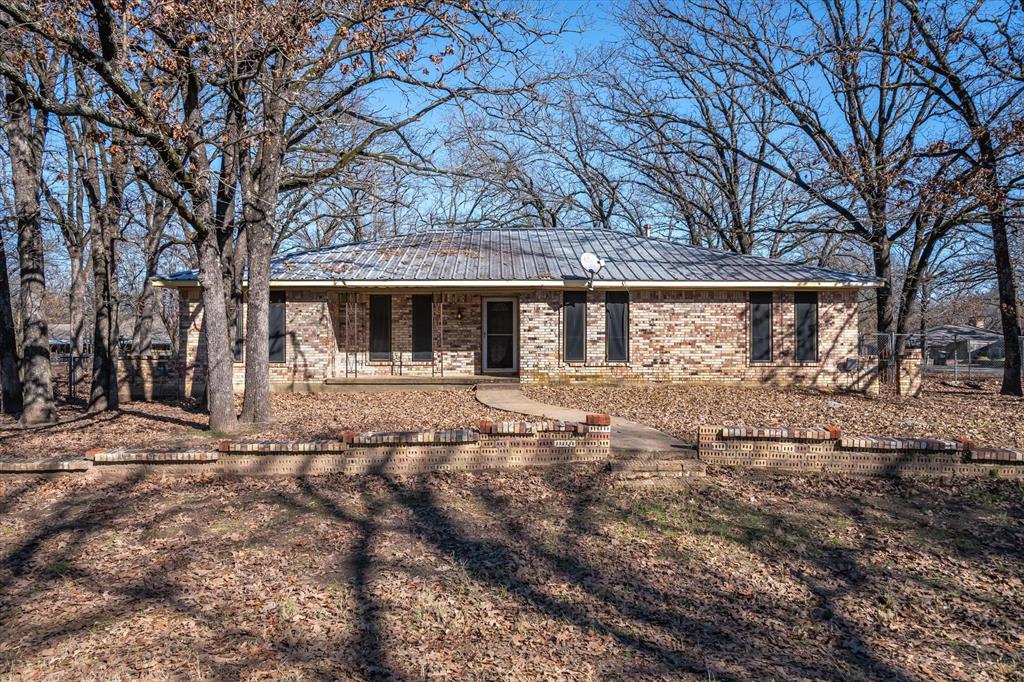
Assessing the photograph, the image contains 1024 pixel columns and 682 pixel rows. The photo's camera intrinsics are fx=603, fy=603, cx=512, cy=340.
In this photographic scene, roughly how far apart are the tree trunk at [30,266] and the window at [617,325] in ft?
35.6

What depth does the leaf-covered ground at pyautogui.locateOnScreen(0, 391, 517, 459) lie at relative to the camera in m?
8.27

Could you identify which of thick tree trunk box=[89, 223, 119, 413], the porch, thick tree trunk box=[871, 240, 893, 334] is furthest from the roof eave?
thick tree trunk box=[871, 240, 893, 334]

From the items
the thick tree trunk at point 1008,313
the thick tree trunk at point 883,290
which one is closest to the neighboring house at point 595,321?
the thick tree trunk at point 1008,313

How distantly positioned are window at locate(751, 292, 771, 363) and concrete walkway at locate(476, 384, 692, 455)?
18.9ft

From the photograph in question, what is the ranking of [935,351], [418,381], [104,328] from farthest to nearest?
[935,351]
[418,381]
[104,328]

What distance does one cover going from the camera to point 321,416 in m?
10.4

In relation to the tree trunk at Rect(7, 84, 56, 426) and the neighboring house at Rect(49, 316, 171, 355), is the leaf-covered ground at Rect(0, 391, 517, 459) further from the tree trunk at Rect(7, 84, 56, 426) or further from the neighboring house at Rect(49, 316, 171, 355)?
the neighboring house at Rect(49, 316, 171, 355)

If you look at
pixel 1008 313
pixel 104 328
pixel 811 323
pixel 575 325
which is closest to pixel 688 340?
pixel 575 325

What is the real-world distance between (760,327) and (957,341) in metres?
17.3

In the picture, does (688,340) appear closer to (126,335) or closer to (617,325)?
(617,325)

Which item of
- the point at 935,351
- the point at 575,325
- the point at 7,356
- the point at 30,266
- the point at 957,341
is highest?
the point at 30,266

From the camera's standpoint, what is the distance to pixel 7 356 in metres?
10.6

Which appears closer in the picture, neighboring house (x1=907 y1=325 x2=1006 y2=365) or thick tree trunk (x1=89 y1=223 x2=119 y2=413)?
thick tree trunk (x1=89 y1=223 x2=119 y2=413)

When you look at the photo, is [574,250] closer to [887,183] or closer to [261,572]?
[887,183]
